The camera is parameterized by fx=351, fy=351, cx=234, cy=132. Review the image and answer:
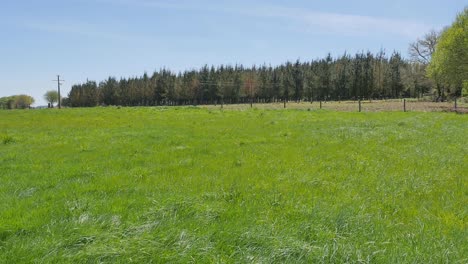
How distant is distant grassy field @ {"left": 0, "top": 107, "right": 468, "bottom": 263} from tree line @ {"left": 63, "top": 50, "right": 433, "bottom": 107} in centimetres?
7778

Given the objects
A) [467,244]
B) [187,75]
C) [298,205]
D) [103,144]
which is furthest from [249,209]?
[187,75]

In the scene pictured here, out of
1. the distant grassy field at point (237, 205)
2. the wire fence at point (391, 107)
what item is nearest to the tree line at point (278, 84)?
the wire fence at point (391, 107)

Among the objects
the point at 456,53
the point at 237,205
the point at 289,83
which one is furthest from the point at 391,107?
the point at 289,83

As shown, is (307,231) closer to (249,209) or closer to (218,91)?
(249,209)

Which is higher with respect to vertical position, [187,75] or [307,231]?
[187,75]

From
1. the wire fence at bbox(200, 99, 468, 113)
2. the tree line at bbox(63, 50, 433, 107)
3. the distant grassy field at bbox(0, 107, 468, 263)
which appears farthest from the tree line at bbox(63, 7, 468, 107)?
the distant grassy field at bbox(0, 107, 468, 263)

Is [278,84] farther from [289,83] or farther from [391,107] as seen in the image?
[391,107]

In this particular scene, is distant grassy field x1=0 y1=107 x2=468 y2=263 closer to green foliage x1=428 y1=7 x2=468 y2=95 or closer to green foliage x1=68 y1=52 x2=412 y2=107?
green foliage x1=428 y1=7 x2=468 y2=95

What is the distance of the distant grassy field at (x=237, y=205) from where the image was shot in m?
4.62

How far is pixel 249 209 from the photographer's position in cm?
638

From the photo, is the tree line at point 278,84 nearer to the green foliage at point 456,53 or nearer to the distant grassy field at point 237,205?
the green foliage at point 456,53

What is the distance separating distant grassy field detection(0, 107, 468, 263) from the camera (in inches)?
182

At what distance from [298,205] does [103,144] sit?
11.3m

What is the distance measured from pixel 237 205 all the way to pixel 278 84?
11377cm
